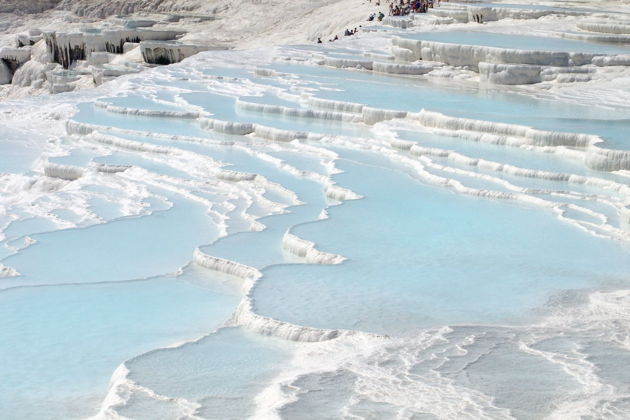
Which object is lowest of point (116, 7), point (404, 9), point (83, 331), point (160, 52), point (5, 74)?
point (5, 74)

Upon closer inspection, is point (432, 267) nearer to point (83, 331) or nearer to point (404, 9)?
point (83, 331)

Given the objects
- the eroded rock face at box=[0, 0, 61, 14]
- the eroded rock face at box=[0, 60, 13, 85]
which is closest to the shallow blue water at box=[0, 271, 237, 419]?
the eroded rock face at box=[0, 60, 13, 85]

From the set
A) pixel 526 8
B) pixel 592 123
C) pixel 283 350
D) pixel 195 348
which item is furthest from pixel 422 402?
pixel 526 8

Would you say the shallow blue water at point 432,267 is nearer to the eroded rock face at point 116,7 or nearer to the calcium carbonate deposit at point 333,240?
the calcium carbonate deposit at point 333,240

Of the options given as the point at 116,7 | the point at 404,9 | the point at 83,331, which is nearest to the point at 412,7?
the point at 404,9

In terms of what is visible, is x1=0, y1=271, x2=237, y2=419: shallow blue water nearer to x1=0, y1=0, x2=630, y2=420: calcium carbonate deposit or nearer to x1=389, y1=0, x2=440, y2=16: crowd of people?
x1=0, y1=0, x2=630, y2=420: calcium carbonate deposit

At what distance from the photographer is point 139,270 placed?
410 cm

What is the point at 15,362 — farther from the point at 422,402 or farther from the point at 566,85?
the point at 566,85

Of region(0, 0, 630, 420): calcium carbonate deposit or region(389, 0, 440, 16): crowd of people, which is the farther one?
region(389, 0, 440, 16): crowd of people

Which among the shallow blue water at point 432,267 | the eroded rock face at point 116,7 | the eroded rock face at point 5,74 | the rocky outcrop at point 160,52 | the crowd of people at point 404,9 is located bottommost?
the eroded rock face at point 5,74

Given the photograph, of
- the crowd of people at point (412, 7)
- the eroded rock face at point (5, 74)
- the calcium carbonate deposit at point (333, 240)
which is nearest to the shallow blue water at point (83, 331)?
the calcium carbonate deposit at point (333, 240)

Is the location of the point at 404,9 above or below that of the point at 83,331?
above

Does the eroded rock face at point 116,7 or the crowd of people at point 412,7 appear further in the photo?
the eroded rock face at point 116,7

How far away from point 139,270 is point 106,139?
3444 millimetres
